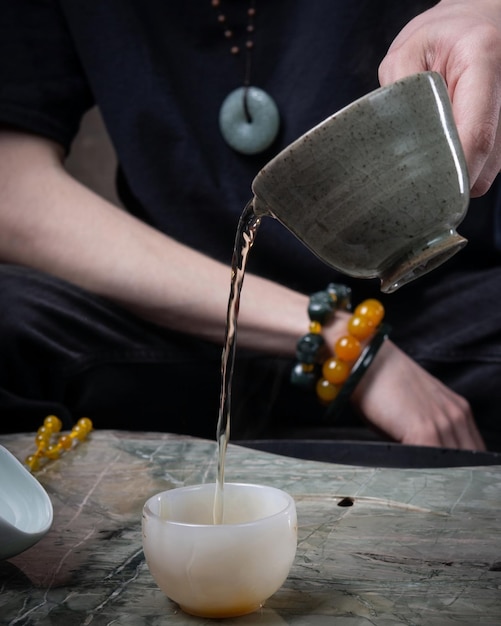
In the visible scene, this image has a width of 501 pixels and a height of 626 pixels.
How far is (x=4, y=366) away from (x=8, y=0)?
458 millimetres

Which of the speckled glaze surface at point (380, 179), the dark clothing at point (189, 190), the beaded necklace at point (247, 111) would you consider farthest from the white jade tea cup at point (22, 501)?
the beaded necklace at point (247, 111)

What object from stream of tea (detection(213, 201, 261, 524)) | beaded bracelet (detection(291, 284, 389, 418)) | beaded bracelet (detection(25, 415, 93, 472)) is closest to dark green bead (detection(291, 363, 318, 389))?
beaded bracelet (detection(291, 284, 389, 418))

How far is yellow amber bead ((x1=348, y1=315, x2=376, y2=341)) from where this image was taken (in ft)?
3.00

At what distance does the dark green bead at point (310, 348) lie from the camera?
0.92 metres

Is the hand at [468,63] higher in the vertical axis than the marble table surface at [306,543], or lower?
higher

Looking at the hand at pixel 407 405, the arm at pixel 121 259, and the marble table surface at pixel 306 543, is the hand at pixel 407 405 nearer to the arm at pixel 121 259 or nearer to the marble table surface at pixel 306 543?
the arm at pixel 121 259

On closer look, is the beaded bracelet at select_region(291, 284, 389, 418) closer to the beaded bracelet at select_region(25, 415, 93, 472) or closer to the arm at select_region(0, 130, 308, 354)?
the arm at select_region(0, 130, 308, 354)

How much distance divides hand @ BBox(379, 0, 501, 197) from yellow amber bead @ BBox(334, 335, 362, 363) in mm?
370

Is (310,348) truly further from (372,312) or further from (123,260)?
(123,260)

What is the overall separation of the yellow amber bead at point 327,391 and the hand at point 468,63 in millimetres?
409

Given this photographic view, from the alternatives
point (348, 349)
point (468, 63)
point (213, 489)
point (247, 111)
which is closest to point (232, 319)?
point (213, 489)

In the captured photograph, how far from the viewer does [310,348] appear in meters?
0.92

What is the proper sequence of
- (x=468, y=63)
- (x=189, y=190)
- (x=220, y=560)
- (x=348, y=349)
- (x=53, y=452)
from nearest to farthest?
(x=220, y=560)
(x=468, y=63)
(x=53, y=452)
(x=348, y=349)
(x=189, y=190)

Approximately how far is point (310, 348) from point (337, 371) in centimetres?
4
